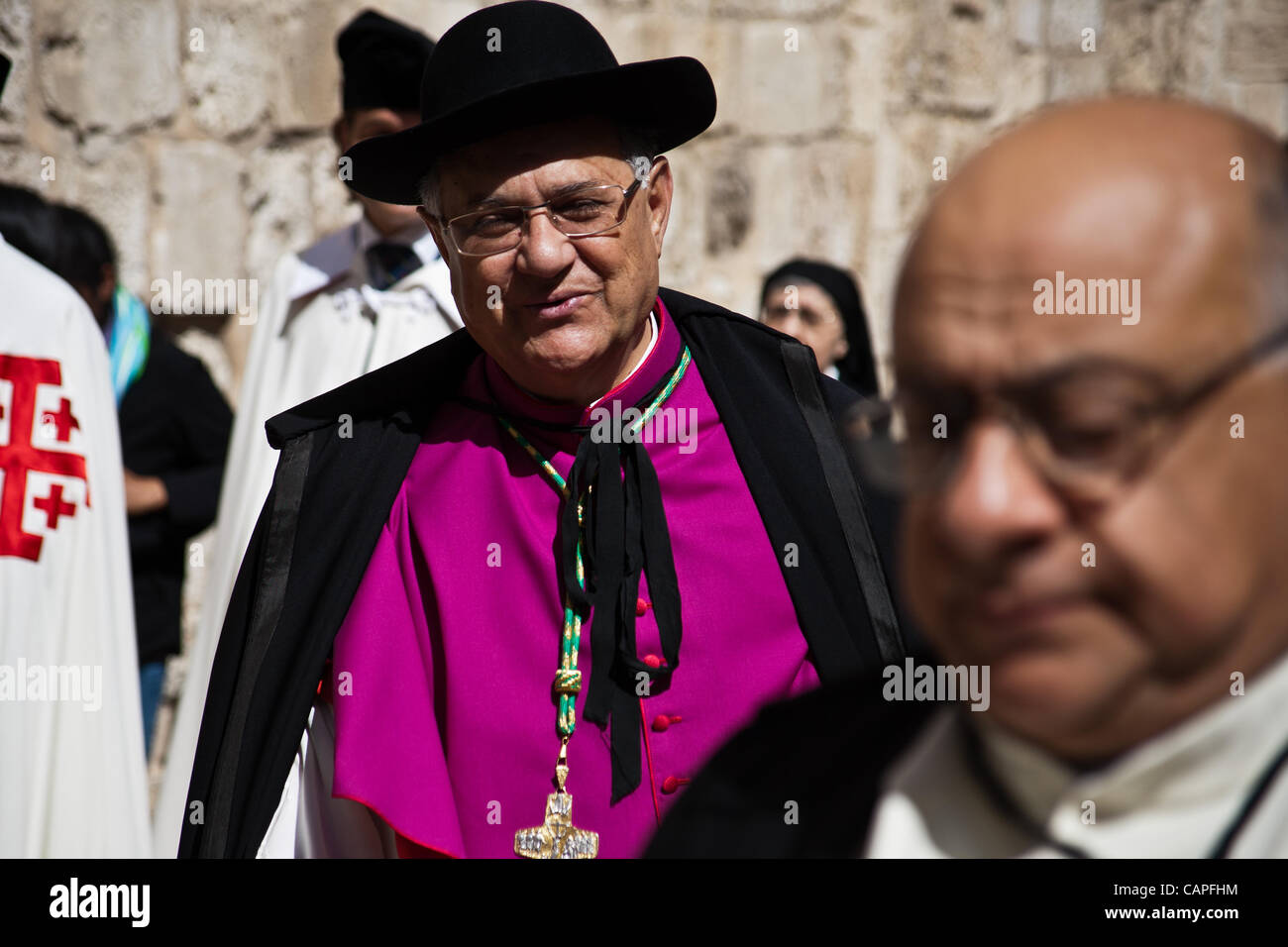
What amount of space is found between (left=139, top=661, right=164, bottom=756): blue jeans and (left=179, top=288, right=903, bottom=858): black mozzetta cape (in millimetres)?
2123

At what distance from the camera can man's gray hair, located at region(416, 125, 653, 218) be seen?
275 cm

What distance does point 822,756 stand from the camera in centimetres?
125

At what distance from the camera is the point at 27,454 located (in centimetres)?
333

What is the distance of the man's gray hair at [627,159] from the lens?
9.02 ft

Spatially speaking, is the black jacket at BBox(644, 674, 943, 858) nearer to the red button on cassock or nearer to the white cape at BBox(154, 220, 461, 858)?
the red button on cassock

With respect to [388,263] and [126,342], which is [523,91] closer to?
[388,263]

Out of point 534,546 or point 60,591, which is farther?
point 60,591

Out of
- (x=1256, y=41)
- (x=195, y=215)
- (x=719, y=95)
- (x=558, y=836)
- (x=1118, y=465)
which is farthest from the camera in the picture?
(x=1256, y=41)

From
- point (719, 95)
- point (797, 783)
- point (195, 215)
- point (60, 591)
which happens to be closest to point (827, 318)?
point (719, 95)

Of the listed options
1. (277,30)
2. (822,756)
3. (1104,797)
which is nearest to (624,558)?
(822,756)

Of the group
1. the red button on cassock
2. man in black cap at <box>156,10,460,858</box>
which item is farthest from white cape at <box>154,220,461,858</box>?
the red button on cassock

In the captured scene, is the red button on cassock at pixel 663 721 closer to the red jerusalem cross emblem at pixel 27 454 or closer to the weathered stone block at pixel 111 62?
the red jerusalem cross emblem at pixel 27 454

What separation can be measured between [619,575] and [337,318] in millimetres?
2260

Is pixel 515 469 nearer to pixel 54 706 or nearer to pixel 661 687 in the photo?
pixel 661 687
